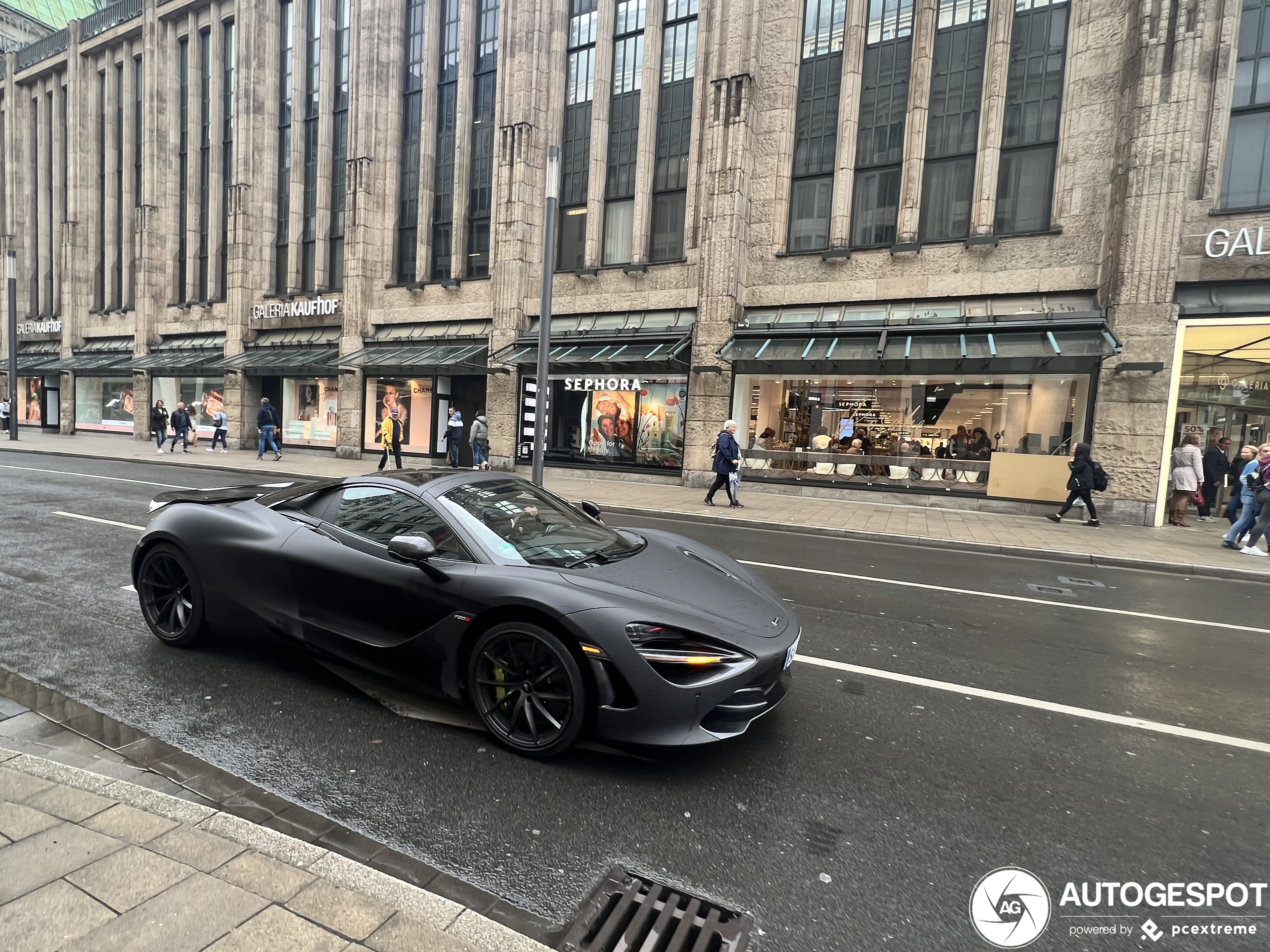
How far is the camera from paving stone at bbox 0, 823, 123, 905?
202 cm

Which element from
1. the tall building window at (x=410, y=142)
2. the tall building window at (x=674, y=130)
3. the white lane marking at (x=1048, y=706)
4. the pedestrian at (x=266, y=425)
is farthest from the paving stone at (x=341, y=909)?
the tall building window at (x=410, y=142)

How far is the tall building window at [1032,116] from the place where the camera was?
13.9 m

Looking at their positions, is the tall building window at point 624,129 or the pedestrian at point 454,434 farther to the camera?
the tall building window at point 624,129

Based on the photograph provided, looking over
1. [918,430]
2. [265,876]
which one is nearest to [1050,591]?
[265,876]

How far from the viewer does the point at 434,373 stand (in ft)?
69.8

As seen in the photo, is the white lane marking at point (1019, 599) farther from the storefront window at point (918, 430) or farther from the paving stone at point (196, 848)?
the storefront window at point (918, 430)

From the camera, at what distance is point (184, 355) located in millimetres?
26938

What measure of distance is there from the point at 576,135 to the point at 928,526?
15107mm

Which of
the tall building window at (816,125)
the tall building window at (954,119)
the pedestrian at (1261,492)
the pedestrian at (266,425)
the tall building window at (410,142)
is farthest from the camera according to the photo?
the tall building window at (410,142)

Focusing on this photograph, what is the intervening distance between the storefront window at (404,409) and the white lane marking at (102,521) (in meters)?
12.6

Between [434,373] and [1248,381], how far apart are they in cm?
2185

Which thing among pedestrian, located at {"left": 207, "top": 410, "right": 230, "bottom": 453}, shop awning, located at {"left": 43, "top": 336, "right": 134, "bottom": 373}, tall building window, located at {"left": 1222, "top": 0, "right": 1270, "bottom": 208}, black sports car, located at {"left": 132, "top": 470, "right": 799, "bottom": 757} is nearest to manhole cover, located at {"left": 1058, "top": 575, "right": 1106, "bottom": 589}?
black sports car, located at {"left": 132, "top": 470, "right": 799, "bottom": 757}

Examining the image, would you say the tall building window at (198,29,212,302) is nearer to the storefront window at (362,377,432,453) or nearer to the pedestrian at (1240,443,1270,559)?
the storefront window at (362,377,432,453)

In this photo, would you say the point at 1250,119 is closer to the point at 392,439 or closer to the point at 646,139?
the point at 646,139
